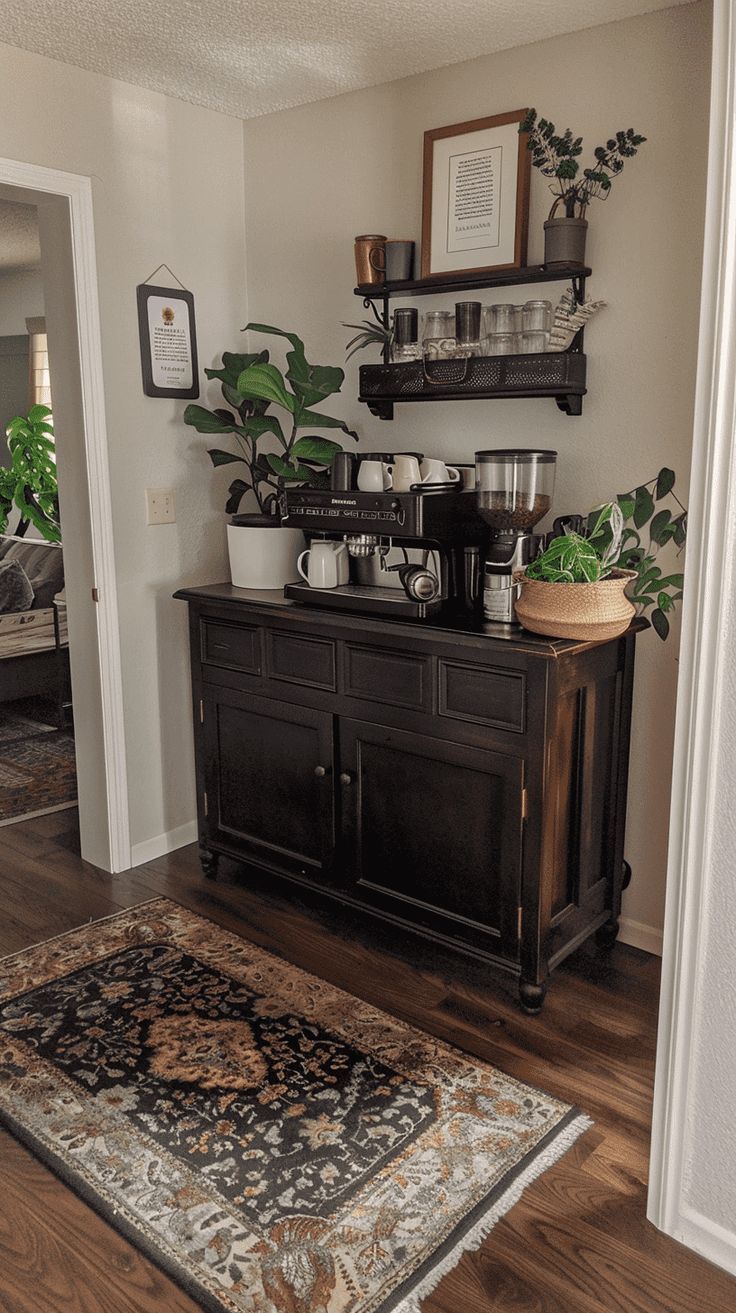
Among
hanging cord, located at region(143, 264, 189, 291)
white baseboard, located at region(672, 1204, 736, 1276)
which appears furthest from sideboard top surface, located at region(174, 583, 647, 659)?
white baseboard, located at region(672, 1204, 736, 1276)

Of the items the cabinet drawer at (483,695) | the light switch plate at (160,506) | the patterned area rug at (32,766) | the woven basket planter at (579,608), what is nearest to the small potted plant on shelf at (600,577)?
the woven basket planter at (579,608)

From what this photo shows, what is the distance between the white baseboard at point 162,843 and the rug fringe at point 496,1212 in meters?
1.75

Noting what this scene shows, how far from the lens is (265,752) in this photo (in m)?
2.95

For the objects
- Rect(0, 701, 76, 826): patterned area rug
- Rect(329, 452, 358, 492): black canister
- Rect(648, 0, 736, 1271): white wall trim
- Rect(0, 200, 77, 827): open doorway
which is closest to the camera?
Rect(648, 0, 736, 1271): white wall trim

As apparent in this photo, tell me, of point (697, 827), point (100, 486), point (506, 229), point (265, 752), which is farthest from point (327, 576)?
point (697, 827)

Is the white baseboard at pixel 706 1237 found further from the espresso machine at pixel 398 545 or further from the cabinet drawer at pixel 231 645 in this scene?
the cabinet drawer at pixel 231 645

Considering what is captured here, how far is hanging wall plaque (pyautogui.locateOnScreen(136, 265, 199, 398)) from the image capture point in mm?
3086

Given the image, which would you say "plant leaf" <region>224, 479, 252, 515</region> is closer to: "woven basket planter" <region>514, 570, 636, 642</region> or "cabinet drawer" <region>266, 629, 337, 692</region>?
"cabinet drawer" <region>266, 629, 337, 692</region>

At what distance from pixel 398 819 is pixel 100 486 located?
1351mm

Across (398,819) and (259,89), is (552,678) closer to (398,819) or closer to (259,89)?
(398,819)

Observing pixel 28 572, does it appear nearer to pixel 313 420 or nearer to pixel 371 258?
pixel 313 420

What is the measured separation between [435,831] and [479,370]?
1208 mm

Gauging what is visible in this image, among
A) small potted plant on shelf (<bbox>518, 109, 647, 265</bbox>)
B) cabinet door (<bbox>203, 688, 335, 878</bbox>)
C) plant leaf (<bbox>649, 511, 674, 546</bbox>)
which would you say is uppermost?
small potted plant on shelf (<bbox>518, 109, 647, 265</bbox>)

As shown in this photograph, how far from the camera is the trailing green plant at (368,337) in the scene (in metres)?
2.87
